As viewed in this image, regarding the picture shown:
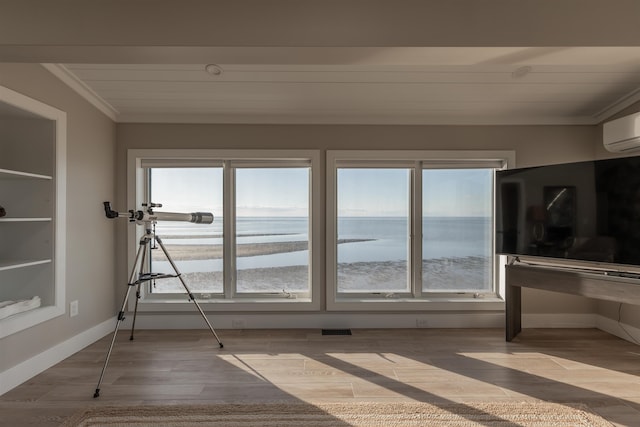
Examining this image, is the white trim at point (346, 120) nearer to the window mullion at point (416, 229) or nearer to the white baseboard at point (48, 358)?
the window mullion at point (416, 229)

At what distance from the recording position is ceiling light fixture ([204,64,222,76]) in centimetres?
247

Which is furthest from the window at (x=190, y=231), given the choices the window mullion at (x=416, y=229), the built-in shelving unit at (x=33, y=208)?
the window mullion at (x=416, y=229)

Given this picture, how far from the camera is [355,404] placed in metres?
1.99

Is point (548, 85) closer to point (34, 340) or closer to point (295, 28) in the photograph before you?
point (295, 28)

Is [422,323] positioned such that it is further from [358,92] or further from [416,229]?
[358,92]

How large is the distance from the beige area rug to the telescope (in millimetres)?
1254

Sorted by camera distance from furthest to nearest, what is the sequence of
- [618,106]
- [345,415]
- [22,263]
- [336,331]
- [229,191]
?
[229,191] → [336,331] → [618,106] → [22,263] → [345,415]

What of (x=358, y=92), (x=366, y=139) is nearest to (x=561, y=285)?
(x=366, y=139)

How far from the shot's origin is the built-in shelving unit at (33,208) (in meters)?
2.50

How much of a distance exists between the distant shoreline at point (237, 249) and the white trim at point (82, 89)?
1.38 m

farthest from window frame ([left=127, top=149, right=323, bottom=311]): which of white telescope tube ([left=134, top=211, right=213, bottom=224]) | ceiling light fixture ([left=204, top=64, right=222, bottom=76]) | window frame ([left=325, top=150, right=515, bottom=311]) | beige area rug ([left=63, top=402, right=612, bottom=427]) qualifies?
beige area rug ([left=63, top=402, right=612, bottom=427])

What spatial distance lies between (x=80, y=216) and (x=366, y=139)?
262cm

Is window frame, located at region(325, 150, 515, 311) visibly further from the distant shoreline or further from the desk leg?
the distant shoreline

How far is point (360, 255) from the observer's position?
3438 mm
